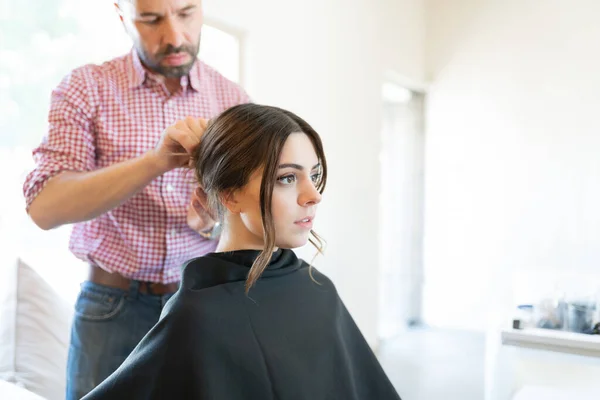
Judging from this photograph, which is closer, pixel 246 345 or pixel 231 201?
pixel 246 345

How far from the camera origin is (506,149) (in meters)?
5.42

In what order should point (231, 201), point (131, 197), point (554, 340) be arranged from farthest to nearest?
point (554, 340)
point (131, 197)
point (231, 201)

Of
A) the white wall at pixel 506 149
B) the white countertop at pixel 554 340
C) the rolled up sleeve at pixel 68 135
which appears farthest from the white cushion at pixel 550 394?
the white wall at pixel 506 149

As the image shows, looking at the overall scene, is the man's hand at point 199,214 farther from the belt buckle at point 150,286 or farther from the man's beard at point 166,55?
the man's beard at point 166,55

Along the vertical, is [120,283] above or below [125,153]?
below

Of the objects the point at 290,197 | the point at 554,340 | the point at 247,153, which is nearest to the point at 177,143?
the point at 247,153

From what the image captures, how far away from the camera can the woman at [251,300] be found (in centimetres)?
114

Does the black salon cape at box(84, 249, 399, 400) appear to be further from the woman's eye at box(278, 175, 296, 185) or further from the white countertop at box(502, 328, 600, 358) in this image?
the white countertop at box(502, 328, 600, 358)

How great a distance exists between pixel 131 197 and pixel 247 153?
340 mm

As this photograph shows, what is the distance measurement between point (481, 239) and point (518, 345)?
8.88 feet

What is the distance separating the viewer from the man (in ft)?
4.73

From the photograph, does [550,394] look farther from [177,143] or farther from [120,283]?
[177,143]

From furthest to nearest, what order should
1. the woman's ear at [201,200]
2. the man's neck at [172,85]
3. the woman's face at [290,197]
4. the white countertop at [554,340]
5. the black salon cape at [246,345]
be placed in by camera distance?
the white countertop at [554,340], the man's neck at [172,85], the woman's ear at [201,200], the woman's face at [290,197], the black salon cape at [246,345]

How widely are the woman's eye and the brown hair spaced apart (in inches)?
0.8
